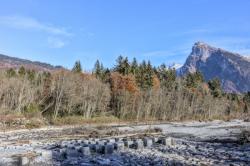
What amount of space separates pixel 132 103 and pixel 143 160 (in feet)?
275

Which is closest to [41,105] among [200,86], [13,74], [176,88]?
[13,74]

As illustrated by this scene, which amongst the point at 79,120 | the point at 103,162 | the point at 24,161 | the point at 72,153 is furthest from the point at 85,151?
the point at 79,120

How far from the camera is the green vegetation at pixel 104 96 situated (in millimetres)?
93375

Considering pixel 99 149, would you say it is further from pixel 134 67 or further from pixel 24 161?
pixel 134 67

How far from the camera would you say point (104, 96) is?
101312 millimetres

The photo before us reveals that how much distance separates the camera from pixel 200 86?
14800cm

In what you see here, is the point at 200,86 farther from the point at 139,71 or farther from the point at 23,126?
the point at 23,126

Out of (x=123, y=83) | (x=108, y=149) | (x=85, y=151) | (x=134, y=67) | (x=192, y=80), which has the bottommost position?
(x=85, y=151)

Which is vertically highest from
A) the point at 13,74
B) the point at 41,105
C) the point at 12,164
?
the point at 13,74

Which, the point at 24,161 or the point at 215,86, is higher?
the point at 215,86

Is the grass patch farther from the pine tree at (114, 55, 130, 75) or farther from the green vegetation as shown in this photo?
the pine tree at (114, 55, 130, 75)

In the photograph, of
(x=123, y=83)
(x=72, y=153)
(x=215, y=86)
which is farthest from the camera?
(x=215, y=86)

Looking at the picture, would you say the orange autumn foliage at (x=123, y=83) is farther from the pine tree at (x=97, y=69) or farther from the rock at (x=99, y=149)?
the rock at (x=99, y=149)

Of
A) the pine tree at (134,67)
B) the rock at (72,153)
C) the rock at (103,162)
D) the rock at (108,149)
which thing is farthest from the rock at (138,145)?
the pine tree at (134,67)
